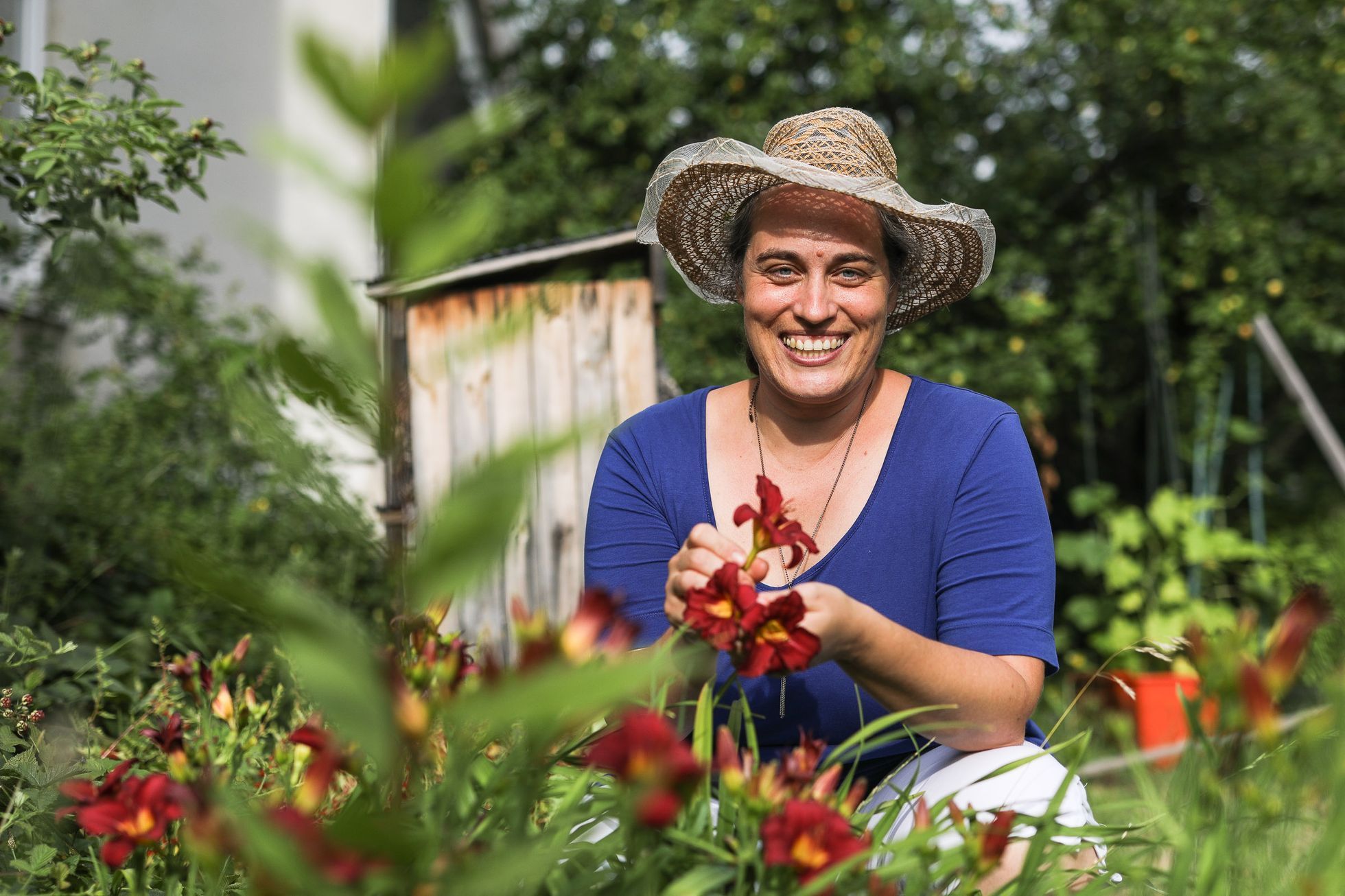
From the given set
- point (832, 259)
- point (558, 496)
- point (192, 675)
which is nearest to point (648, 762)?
point (192, 675)

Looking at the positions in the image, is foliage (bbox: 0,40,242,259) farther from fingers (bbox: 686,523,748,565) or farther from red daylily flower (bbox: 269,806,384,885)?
red daylily flower (bbox: 269,806,384,885)

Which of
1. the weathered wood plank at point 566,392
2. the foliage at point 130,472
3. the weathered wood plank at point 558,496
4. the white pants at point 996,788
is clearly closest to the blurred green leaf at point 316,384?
the white pants at point 996,788

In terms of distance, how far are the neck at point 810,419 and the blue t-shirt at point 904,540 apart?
0.09 meters

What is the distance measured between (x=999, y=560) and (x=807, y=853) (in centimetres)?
96

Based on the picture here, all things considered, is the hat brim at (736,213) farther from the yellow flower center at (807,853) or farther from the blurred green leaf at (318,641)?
the blurred green leaf at (318,641)

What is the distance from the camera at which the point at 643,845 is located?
0.85 m

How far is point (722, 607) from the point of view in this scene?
3.02 ft

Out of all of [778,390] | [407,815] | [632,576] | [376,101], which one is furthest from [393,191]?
[778,390]

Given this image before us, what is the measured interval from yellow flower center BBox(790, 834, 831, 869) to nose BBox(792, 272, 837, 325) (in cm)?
117

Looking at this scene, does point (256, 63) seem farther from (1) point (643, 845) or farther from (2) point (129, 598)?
(1) point (643, 845)

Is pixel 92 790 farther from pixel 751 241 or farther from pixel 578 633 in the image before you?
pixel 751 241

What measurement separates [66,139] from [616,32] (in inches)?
191

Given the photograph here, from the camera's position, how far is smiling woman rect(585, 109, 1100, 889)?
1.73 meters

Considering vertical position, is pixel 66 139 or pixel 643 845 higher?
pixel 66 139
